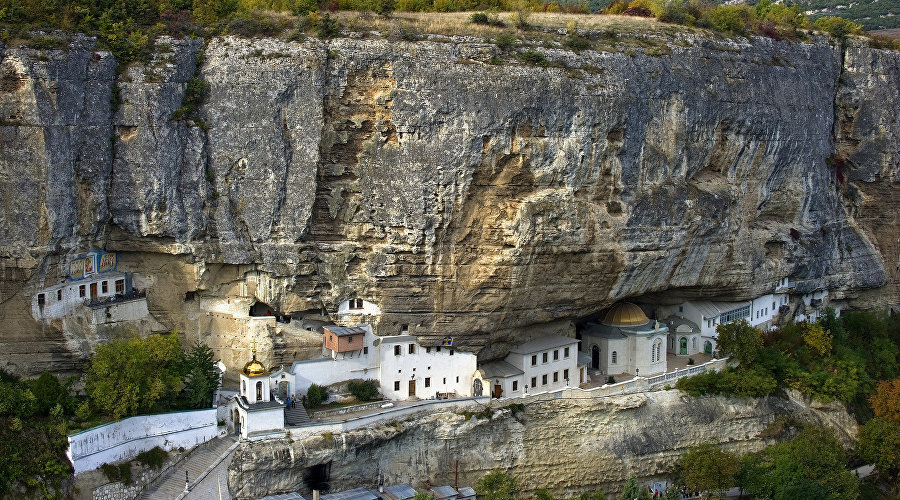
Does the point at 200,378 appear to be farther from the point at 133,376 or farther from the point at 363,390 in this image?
the point at 363,390

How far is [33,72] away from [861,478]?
3390 cm

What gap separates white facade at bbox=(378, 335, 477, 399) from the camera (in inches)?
1601

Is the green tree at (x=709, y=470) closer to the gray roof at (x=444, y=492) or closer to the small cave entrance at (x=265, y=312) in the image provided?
the gray roof at (x=444, y=492)

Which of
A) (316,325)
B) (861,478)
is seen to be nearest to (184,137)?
(316,325)

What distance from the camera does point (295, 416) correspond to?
124 feet

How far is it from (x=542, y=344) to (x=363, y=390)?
758 cm

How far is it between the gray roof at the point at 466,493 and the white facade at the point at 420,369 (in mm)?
3782

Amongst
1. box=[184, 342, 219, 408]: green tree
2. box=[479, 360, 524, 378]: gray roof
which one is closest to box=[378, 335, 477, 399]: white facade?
box=[479, 360, 524, 378]: gray roof

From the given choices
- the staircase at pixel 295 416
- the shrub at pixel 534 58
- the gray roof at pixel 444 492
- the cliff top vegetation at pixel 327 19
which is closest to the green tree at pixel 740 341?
the cliff top vegetation at pixel 327 19

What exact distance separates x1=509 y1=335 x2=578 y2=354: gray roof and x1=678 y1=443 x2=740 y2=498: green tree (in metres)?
6.36

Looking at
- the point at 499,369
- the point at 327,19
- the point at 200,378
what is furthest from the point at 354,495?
the point at 327,19

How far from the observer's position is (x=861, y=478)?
45188 mm

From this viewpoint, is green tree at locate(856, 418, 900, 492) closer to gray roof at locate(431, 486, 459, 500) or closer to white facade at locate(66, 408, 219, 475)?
gray roof at locate(431, 486, 459, 500)

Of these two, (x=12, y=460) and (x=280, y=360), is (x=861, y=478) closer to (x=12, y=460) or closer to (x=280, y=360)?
(x=280, y=360)
